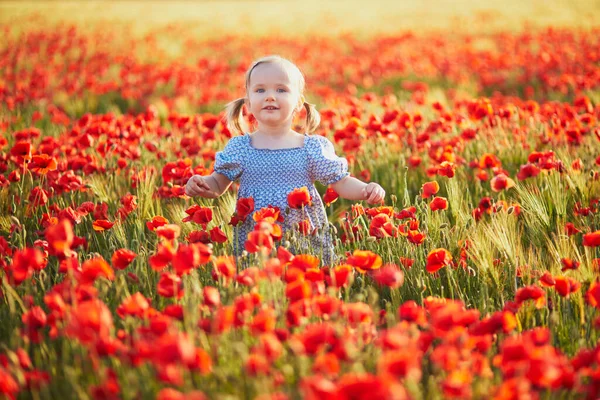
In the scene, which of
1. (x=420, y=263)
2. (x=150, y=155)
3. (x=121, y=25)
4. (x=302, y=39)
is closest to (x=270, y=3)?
(x=121, y=25)

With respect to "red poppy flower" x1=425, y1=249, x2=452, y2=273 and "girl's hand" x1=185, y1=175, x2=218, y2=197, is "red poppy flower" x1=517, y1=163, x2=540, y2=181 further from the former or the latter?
"girl's hand" x1=185, y1=175, x2=218, y2=197

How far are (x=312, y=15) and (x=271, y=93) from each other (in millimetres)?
15026

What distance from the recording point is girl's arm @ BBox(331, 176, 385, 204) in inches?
97.5

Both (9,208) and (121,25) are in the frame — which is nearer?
(9,208)

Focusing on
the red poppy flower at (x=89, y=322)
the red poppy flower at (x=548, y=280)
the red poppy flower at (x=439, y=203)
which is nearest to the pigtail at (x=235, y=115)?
the red poppy flower at (x=439, y=203)

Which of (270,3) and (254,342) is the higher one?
(270,3)

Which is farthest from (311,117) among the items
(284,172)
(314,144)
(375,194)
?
(375,194)

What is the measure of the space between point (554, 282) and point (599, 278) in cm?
25

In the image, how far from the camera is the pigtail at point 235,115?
291 cm

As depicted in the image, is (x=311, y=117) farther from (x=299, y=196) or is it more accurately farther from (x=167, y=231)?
(x=167, y=231)

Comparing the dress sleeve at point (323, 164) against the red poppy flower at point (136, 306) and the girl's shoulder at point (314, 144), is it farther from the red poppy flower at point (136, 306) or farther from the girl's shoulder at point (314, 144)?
the red poppy flower at point (136, 306)

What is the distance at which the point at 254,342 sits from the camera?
64.8 inches

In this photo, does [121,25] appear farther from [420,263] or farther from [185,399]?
[185,399]

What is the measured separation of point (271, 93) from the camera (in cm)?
256
